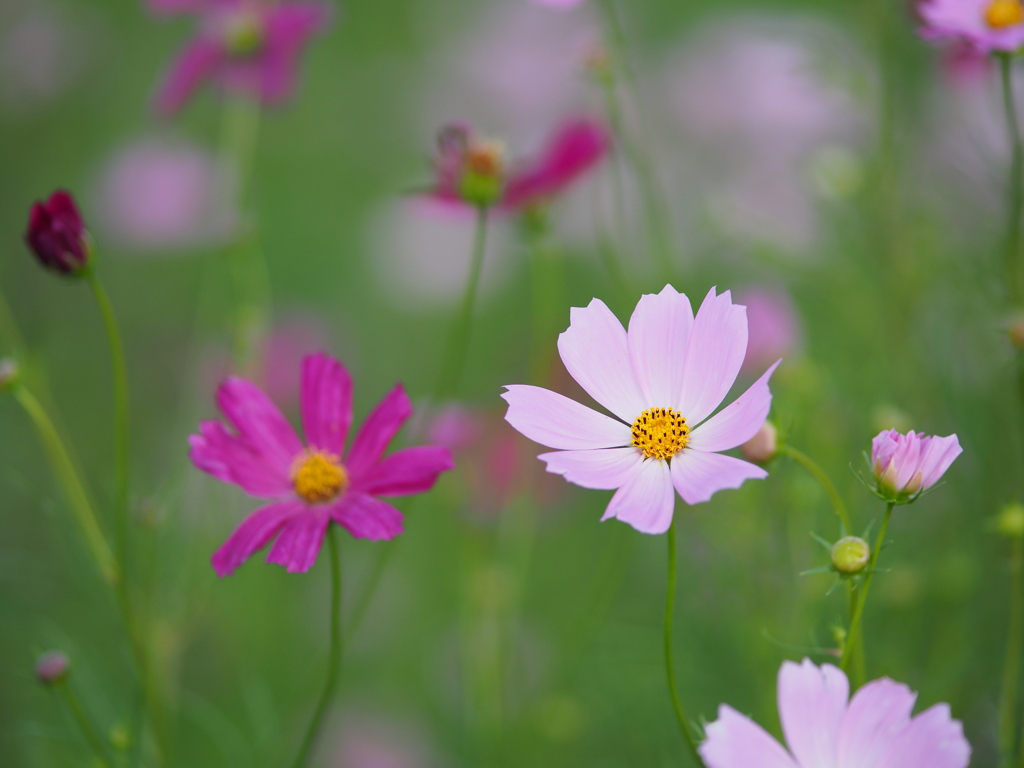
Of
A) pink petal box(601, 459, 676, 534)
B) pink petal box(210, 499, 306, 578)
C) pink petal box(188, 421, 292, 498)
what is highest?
pink petal box(601, 459, 676, 534)

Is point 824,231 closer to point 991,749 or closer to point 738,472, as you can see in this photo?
point 991,749

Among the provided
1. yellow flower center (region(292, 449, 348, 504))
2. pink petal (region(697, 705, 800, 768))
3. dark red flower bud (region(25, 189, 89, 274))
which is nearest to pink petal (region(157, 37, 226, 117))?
dark red flower bud (region(25, 189, 89, 274))

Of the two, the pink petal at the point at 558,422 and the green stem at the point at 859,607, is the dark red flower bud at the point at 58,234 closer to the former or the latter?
the pink petal at the point at 558,422

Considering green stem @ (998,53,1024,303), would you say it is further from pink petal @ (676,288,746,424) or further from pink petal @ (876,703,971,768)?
pink petal @ (876,703,971,768)

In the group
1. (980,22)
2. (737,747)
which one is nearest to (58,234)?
(737,747)

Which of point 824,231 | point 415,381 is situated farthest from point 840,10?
point 415,381

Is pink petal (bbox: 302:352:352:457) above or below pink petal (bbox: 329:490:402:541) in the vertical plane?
above

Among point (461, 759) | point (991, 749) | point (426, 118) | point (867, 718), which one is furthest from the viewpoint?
point (426, 118)
